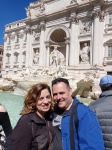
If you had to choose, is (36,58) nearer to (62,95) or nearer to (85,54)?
(85,54)

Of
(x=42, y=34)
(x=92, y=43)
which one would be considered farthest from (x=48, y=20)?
(x=92, y=43)

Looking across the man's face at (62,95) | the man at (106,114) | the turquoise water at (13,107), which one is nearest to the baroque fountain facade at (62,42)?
the turquoise water at (13,107)

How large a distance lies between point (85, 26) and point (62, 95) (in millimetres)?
21768

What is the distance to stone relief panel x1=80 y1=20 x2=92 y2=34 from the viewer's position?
73.3 ft

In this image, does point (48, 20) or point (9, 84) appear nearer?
point (9, 84)

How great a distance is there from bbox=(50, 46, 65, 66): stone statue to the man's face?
72.0 feet

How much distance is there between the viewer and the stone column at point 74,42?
75.2 feet

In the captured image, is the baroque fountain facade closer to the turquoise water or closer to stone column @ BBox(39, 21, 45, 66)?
stone column @ BBox(39, 21, 45, 66)

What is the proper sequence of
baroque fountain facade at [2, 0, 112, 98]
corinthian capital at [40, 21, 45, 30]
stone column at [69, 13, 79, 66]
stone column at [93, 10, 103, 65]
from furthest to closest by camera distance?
corinthian capital at [40, 21, 45, 30], stone column at [69, 13, 79, 66], stone column at [93, 10, 103, 65], baroque fountain facade at [2, 0, 112, 98]

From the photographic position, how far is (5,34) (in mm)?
34312

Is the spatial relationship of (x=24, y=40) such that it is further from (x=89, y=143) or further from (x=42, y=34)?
(x=89, y=143)

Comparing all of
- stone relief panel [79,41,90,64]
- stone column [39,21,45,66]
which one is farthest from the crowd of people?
stone column [39,21,45,66]

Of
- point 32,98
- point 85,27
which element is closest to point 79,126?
point 32,98

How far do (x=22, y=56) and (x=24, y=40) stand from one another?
2.78m
